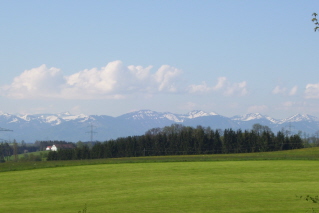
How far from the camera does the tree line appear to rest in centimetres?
14450

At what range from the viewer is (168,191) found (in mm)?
32219

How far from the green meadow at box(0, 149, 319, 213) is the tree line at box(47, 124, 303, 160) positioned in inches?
3920

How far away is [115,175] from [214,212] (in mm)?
21731

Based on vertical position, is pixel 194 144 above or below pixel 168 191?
above

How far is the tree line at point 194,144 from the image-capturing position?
14450cm

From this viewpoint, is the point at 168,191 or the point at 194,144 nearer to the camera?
the point at 168,191

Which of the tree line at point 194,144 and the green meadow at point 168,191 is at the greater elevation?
the tree line at point 194,144

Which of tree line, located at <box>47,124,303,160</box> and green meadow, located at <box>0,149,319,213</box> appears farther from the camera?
tree line, located at <box>47,124,303,160</box>

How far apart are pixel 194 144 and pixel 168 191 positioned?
119 m

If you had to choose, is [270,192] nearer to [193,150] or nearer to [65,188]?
[65,188]

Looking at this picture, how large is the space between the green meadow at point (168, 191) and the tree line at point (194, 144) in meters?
99.6

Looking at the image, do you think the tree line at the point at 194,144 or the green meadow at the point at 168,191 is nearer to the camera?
the green meadow at the point at 168,191

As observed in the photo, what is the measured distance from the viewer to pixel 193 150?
5920 inches

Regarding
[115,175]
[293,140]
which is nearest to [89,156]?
[293,140]
